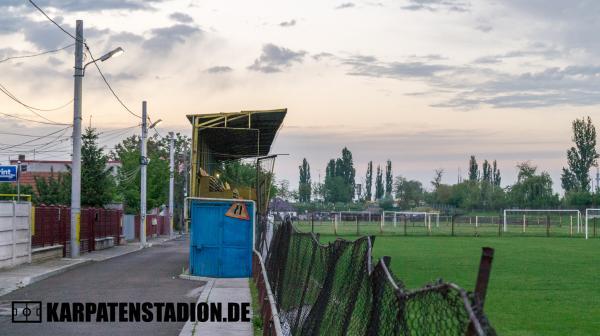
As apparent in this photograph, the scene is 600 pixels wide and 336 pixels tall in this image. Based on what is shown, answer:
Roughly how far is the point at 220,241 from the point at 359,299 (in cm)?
1436

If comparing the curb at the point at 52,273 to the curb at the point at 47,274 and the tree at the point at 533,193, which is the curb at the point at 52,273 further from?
the tree at the point at 533,193

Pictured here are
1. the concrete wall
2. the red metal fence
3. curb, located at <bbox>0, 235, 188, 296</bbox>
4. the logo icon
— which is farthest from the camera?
the red metal fence

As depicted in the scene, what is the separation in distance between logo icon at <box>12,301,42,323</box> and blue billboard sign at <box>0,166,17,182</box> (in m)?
10.6

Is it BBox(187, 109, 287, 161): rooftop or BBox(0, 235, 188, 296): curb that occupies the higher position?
BBox(187, 109, 287, 161): rooftop

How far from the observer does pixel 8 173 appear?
2800 centimetres

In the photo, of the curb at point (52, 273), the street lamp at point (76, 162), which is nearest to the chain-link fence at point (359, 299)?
the curb at point (52, 273)

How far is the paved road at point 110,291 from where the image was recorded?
46.6ft

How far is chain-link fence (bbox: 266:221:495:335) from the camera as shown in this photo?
484cm

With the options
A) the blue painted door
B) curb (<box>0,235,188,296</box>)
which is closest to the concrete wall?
curb (<box>0,235,188,296</box>)

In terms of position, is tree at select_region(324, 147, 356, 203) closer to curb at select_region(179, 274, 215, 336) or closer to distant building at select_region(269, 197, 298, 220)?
distant building at select_region(269, 197, 298, 220)

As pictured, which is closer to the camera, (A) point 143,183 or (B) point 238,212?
(B) point 238,212

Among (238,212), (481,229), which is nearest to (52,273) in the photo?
(238,212)

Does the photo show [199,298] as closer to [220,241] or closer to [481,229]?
[220,241]

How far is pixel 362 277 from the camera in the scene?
8.34 meters
